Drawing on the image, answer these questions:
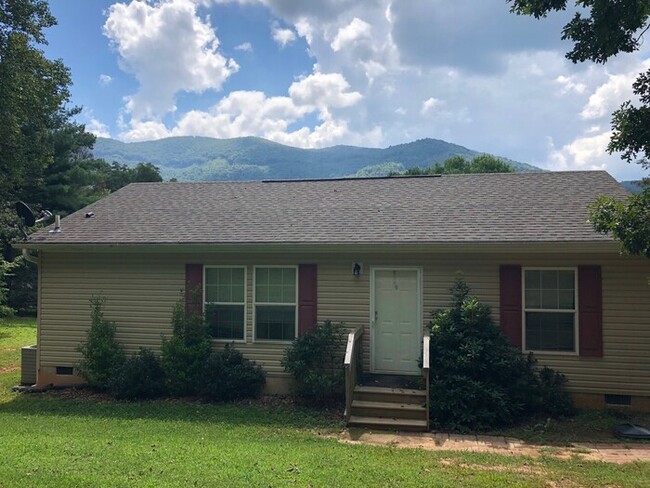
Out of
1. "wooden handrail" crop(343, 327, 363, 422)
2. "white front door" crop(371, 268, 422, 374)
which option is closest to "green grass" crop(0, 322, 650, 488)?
"wooden handrail" crop(343, 327, 363, 422)

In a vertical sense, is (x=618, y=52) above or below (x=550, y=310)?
above

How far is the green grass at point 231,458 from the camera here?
16.1ft

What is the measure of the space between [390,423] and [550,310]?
3513 millimetres

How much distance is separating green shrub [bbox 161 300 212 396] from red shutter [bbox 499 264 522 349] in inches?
214

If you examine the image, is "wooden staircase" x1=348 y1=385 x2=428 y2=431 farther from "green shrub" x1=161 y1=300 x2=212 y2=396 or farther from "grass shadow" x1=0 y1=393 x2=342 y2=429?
"green shrub" x1=161 y1=300 x2=212 y2=396

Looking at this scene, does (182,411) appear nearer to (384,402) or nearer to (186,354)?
(186,354)

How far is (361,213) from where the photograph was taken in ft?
33.2

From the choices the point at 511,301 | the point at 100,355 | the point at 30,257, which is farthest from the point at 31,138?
the point at 511,301

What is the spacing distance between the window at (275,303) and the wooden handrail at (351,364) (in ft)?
4.50

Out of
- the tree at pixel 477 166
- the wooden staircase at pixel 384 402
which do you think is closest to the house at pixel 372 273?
the wooden staircase at pixel 384 402

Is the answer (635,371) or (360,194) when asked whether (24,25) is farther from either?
(635,371)

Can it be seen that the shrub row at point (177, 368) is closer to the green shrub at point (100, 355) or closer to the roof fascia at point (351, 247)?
the green shrub at point (100, 355)

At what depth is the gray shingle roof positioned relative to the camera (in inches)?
349

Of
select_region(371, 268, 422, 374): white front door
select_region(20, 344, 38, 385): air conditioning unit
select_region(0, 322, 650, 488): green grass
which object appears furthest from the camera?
select_region(20, 344, 38, 385): air conditioning unit
